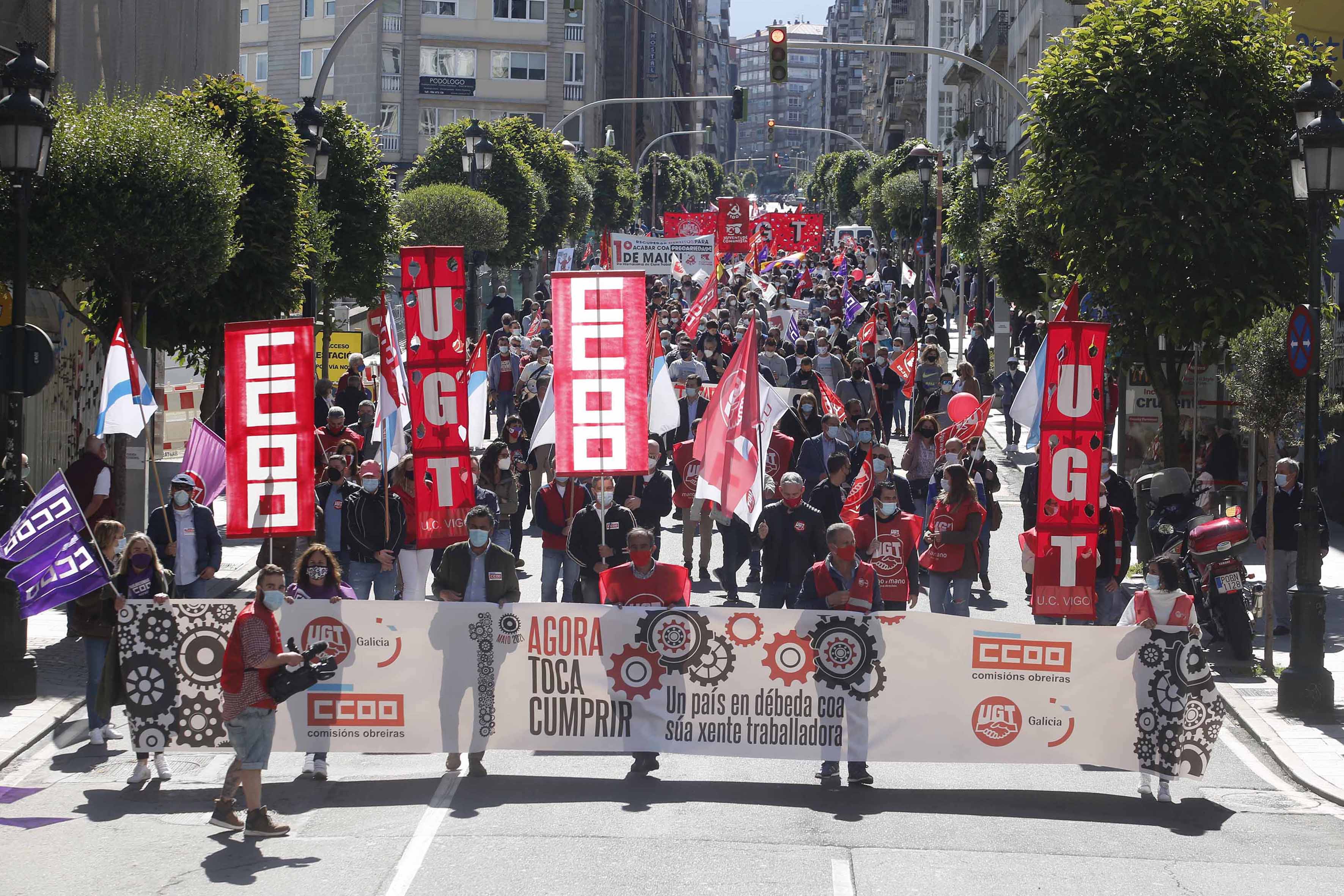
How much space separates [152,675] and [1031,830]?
5.30 m

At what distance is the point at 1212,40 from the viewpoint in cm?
1641

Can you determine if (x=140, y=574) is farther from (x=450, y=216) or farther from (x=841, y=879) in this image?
(x=450, y=216)

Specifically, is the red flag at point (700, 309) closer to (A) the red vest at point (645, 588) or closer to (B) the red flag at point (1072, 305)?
(B) the red flag at point (1072, 305)

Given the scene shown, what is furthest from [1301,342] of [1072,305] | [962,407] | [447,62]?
[447,62]

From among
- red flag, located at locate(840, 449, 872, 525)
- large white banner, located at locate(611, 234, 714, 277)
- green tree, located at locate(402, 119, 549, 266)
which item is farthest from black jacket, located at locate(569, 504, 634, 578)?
green tree, located at locate(402, 119, 549, 266)

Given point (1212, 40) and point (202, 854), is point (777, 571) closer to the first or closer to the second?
point (202, 854)

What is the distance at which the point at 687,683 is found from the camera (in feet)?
34.3

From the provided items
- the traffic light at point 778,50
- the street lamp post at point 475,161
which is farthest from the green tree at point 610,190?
the traffic light at point 778,50

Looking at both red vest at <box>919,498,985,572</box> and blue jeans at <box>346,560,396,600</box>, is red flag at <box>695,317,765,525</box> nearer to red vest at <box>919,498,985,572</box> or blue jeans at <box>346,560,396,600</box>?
red vest at <box>919,498,985,572</box>

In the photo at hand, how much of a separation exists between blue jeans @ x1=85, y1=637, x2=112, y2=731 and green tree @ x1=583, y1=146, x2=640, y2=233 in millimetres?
57930

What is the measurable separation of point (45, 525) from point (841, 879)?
582cm

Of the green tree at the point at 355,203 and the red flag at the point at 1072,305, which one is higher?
the green tree at the point at 355,203

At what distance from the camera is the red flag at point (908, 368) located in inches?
931

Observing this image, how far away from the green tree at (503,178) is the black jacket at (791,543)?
111 ft
